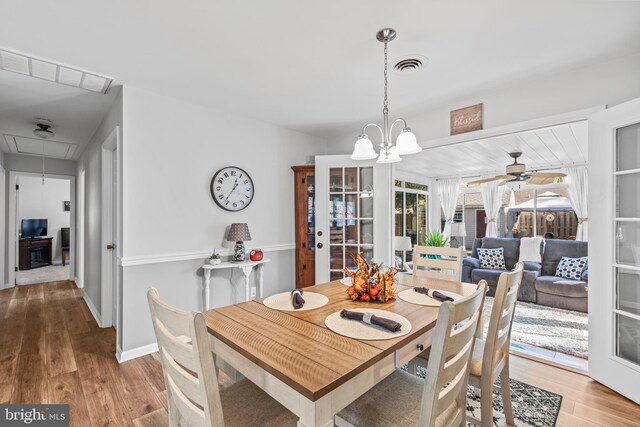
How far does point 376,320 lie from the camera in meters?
1.27

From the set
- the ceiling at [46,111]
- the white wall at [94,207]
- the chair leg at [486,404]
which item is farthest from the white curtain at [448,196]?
the ceiling at [46,111]

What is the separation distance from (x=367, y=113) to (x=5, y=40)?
112 inches

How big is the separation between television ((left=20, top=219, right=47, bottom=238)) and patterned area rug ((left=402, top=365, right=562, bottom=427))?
9156 millimetres

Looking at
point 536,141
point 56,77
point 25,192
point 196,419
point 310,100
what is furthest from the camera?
point 25,192

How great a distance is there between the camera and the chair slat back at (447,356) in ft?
3.01

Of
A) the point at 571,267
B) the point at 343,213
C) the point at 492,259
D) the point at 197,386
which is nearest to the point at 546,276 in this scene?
the point at 571,267

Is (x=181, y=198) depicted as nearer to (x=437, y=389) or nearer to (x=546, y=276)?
(x=437, y=389)

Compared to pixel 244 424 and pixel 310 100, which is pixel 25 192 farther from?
pixel 244 424

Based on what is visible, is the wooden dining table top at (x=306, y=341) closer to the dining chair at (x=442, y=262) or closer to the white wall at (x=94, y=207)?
the dining chair at (x=442, y=262)

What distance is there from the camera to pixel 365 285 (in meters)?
1.67

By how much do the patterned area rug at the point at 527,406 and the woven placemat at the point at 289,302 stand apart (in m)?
1.12

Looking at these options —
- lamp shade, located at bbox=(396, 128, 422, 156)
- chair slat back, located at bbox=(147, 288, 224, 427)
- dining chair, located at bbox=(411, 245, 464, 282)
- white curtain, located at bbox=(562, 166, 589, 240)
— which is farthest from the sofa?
chair slat back, located at bbox=(147, 288, 224, 427)

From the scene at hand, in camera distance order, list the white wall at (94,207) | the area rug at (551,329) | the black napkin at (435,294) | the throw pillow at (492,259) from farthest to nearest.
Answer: the throw pillow at (492,259) → the white wall at (94,207) → the area rug at (551,329) → the black napkin at (435,294)

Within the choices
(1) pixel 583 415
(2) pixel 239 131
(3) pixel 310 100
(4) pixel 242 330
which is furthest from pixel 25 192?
(1) pixel 583 415
